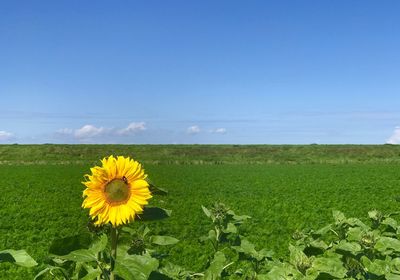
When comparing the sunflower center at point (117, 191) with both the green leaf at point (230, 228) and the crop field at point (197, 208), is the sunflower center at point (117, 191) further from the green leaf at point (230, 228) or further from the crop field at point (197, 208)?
the crop field at point (197, 208)

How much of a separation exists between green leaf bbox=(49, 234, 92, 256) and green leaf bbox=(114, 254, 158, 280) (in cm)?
26

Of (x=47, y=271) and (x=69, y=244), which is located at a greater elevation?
(x=69, y=244)

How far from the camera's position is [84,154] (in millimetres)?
76250

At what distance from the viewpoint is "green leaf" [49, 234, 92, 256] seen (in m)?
1.70

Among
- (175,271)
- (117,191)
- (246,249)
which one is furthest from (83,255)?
(246,249)

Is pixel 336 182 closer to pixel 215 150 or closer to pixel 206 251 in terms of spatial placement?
pixel 206 251

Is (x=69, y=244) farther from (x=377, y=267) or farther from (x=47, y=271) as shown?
(x=377, y=267)

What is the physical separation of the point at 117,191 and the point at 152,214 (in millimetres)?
141

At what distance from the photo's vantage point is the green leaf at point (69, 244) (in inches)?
66.7

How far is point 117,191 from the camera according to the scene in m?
1.74

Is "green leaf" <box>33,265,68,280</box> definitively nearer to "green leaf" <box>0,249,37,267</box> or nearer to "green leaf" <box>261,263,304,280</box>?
"green leaf" <box>0,249,37,267</box>

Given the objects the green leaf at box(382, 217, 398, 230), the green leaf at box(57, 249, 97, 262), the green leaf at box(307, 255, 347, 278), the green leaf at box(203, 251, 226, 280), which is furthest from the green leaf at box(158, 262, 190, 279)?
the green leaf at box(382, 217, 398, 230)

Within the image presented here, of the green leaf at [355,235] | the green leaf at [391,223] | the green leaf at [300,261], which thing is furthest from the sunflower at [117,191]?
the green leaf at [391,223]

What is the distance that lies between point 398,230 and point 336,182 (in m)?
27.8
